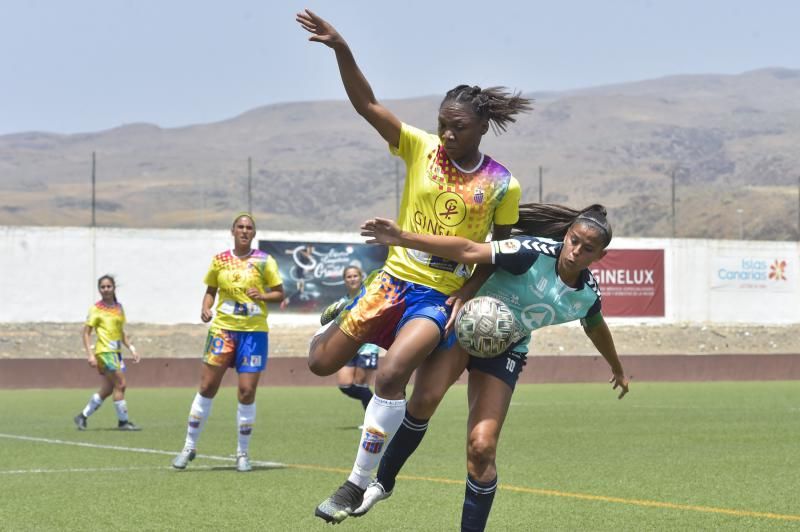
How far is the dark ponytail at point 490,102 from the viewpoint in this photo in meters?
8.24

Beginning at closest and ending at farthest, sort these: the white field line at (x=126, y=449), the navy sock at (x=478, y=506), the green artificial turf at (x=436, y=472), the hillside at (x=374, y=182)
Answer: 1. the navy sock at (x=478, y=506)
2. the green artificial turf at (x=436, y=472)
3. the white field line at (x=126, y=449)
4. the hillside at (x=374, y=182)

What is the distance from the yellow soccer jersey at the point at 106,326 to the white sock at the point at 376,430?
12.3 m

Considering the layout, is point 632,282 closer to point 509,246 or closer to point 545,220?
point 545,220

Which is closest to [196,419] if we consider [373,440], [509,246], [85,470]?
[85,470]

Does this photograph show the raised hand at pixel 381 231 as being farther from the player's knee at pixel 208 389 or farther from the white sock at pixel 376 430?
the player's knee at pixel 208 389

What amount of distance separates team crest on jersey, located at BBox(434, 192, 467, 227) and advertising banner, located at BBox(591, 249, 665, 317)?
37961mm

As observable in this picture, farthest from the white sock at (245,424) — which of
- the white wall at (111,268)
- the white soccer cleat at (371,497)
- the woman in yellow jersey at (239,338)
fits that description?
the white wall at (111,268)

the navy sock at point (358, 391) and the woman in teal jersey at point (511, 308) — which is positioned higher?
the woman in teal jersey at point (511, 308)

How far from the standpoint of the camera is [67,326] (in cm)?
4309

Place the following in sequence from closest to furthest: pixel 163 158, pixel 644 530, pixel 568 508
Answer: pixel 644 530, pixel 568 508, pixel 163 158

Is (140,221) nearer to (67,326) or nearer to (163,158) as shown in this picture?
(163,158)

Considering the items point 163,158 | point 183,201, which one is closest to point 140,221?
point 183,201

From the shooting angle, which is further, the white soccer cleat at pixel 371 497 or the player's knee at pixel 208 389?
the player's knee at pixel 208 389

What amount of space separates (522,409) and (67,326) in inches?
932
